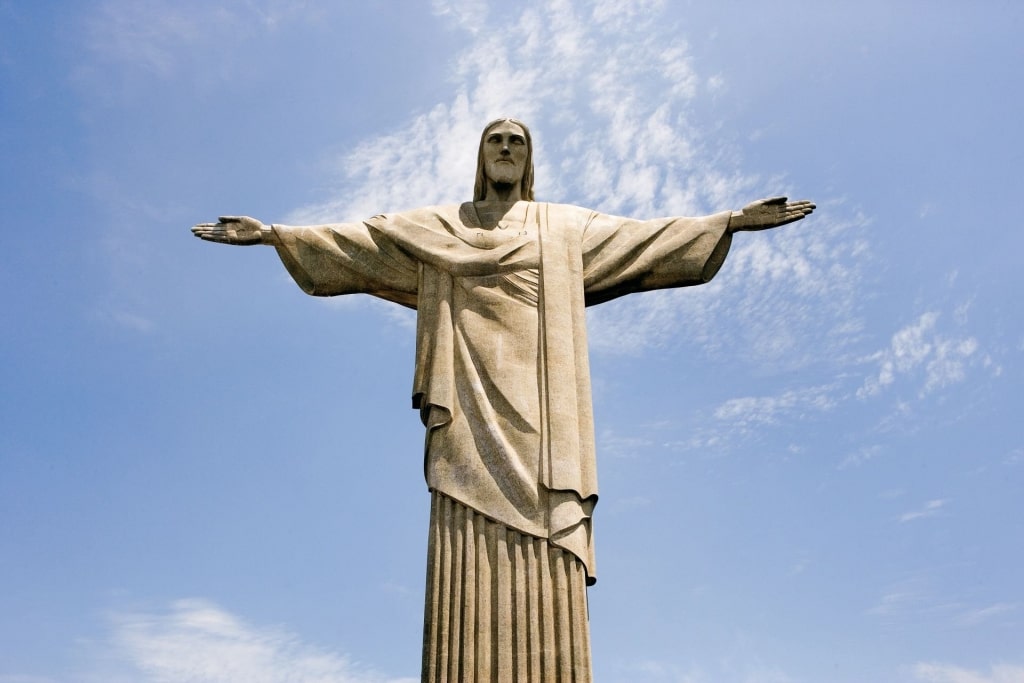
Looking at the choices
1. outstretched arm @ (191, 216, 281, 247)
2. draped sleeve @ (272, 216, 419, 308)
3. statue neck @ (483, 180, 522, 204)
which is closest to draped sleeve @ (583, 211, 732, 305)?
statue neck @ (483, 180, 522, 204)

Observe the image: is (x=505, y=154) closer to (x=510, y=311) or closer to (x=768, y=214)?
(x=510, y=311)

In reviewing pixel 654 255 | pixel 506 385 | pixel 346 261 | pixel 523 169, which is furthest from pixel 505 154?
pixel 506 385

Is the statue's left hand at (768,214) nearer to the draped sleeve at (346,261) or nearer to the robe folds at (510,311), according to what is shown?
the robe folds at (510,311)

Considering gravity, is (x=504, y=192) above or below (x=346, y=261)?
above

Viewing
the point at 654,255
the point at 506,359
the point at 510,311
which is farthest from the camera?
the point at 654,255

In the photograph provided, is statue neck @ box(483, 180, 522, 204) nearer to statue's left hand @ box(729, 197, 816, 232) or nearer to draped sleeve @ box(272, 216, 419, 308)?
draped sleeve @ box(272, 216, 419, 308)

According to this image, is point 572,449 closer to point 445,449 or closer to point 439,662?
point 445,449
